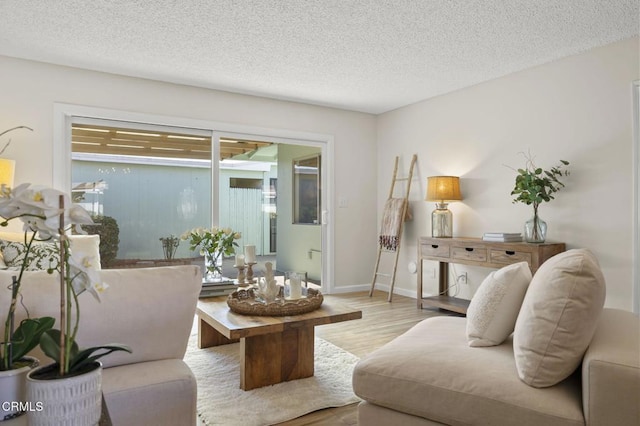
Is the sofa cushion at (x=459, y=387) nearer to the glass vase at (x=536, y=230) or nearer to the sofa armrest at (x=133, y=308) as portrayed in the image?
the sofa armrest at (x=133, y=308)

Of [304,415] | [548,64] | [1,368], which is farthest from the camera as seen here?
[548,64]

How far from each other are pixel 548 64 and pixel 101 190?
4341 mm

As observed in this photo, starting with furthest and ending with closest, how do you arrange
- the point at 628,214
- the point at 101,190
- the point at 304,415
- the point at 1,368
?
the point at 101,190, the point at 628,214, the point at 304,415, the point at 1,368

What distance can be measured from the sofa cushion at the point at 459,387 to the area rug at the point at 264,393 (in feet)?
2.07

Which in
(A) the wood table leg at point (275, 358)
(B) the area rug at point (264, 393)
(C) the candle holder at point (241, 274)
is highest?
(C) the candle holder at point (241, 274)

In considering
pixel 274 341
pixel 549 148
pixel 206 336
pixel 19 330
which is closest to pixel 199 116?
pixel 206 336

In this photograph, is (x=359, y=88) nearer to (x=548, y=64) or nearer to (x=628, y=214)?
(x=548, y=64)

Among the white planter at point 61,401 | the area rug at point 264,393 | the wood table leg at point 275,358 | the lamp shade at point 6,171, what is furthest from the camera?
the lamp shade at point 6,171

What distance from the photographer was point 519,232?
388cm

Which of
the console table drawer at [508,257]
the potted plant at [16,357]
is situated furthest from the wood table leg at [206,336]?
the console table drawer at [508,257]

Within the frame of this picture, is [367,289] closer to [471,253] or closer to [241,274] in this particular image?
[471,253]

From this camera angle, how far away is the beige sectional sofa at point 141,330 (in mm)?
1228

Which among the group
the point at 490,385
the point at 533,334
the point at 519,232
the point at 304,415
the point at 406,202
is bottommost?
the point at 304,415

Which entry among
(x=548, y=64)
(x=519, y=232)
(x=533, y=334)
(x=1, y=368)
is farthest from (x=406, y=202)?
(x=1, y=368)
